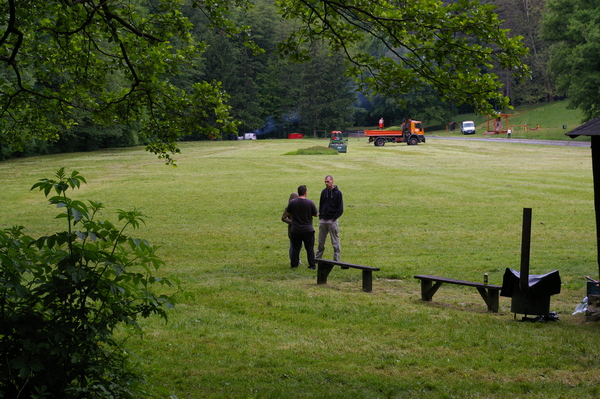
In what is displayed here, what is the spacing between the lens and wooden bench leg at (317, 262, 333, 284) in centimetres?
1216

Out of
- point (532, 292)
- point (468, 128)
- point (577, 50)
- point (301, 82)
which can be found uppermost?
point (301, 82)

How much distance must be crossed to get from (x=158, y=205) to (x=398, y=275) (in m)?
14.4

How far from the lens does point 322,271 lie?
40.2ft

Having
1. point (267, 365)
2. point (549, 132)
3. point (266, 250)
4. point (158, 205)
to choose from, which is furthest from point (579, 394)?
point (549, 132)

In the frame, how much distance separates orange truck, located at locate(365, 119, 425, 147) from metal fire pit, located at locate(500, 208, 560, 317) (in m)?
56.4

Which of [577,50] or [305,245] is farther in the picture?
[577,50]

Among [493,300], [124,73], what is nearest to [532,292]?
[493,300]

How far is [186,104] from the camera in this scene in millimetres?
10594

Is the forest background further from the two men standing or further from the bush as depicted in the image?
the bush

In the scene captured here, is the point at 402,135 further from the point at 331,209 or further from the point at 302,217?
the point at 302,217

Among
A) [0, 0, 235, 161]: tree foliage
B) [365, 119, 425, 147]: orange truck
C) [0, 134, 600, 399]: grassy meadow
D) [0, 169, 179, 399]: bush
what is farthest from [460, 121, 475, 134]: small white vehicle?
[0, 169, 179, 399]: bush

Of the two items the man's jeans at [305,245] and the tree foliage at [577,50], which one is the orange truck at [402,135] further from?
the man's jeans at [305,245]

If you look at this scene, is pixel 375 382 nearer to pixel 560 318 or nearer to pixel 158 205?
pixel 560 318

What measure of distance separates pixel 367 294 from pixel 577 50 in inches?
2193
